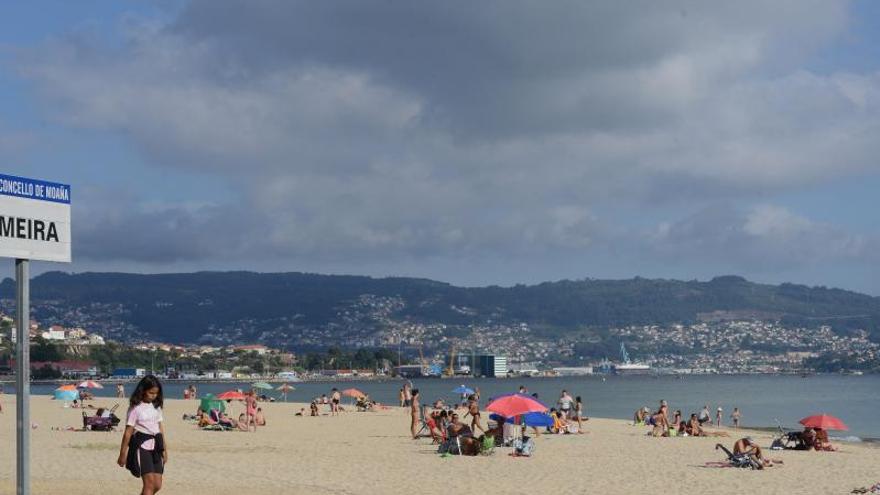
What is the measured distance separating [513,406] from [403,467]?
4.85 m

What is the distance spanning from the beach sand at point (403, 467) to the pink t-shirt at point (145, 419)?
4.26 meters

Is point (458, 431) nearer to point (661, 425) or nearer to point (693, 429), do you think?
point (661, 425)

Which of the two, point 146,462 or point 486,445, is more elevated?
point 146,462

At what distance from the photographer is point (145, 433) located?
8633 mm

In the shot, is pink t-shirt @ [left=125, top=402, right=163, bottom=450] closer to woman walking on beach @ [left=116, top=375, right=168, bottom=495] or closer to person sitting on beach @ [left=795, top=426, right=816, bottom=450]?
woman walking on beach @ [left=116, top=375, right=168, bottom=495]

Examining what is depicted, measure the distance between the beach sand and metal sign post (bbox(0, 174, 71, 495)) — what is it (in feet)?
19.2

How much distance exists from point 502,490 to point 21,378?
900cm

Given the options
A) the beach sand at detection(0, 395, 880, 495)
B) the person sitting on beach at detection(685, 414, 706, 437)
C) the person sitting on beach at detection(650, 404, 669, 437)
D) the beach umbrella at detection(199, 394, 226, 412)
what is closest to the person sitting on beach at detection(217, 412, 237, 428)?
the beach sand at detection(0, 395, 880, 495)

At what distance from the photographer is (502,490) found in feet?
47.9

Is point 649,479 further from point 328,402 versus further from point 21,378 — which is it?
point 328,402

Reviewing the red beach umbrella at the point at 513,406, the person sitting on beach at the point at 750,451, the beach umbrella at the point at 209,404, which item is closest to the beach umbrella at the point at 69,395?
the beach umbrella at the point at 209,404

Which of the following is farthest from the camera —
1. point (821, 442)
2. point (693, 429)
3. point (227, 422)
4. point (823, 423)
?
point (693, 429)

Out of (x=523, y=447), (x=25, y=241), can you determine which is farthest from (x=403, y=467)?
(x=25, y=241)

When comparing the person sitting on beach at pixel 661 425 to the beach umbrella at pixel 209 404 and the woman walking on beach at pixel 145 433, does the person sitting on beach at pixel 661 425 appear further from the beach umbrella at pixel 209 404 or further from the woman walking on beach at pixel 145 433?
the woman walking on beach at pixel 145 433
